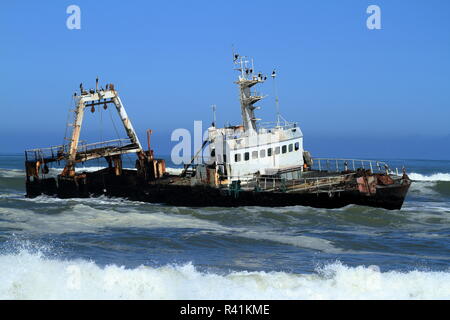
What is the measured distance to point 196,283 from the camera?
46.3 feet

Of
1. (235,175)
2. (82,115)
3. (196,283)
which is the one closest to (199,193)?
(235,175)

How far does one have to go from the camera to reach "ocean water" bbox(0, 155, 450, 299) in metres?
13.8

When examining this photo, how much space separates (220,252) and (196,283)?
471 cm

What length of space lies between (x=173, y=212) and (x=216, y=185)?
8.39ft

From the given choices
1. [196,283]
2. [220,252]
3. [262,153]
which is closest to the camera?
[196,283]

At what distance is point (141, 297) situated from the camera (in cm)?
1333

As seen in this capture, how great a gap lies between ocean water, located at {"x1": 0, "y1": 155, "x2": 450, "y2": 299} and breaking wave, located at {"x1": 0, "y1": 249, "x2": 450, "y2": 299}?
0.02 m

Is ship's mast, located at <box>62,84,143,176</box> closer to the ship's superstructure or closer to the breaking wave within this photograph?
the ship's superstructure

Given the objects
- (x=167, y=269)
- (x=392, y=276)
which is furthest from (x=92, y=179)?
(x=392, y=276)

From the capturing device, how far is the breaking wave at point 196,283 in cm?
1335

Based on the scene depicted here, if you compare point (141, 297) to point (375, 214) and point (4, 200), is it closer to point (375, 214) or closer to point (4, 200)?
point (375, 214)

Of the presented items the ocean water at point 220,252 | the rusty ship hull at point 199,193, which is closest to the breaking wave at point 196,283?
the ocean water at point 220,252

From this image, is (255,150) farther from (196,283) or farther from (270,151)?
(196,283)
